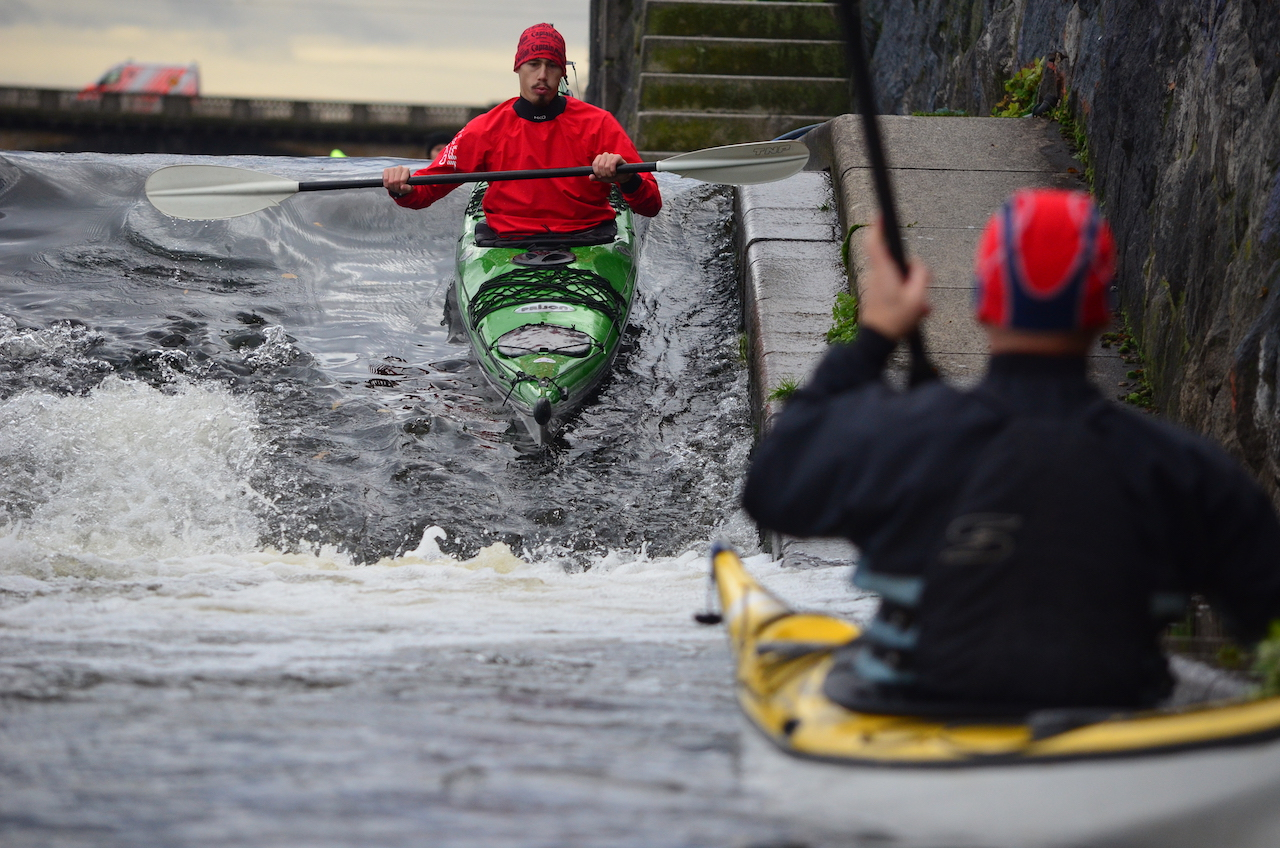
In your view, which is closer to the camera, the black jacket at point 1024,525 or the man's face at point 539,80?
the black jacket at point 1024,525

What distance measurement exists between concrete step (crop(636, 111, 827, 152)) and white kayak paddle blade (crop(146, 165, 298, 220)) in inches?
190

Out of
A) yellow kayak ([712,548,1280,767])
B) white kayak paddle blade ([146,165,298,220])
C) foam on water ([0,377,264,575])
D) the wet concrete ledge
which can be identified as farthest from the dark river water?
white kayak paddle blade ([146,165,298,220])

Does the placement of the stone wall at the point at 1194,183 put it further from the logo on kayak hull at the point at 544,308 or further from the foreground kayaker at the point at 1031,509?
the logo on kayak hull at the point at 544,308

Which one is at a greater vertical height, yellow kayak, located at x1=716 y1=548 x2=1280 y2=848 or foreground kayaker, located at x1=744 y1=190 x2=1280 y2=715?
foreground kayaker, located at x1=744 y1=190 x2=1280 y2=715

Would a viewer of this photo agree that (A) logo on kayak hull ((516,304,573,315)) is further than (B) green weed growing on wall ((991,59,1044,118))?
No

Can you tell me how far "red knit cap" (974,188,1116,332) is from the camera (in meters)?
1.54

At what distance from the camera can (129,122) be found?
35062 mm

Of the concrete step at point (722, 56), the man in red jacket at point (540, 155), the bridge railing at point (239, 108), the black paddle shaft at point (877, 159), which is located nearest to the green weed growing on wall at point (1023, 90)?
the man in red jacket at point (540, 155)

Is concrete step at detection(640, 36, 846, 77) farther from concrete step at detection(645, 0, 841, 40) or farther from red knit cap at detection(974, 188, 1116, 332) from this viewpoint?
red knit cap at detection(974, 188, 1116, 332)

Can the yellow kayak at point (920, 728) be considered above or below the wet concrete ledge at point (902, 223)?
below

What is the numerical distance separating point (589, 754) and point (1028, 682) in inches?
28.9

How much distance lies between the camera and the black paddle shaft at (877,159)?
6.74ft

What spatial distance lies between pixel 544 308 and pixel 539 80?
1269 millimetres

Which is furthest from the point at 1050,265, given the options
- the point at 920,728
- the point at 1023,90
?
the point at 1023,90
